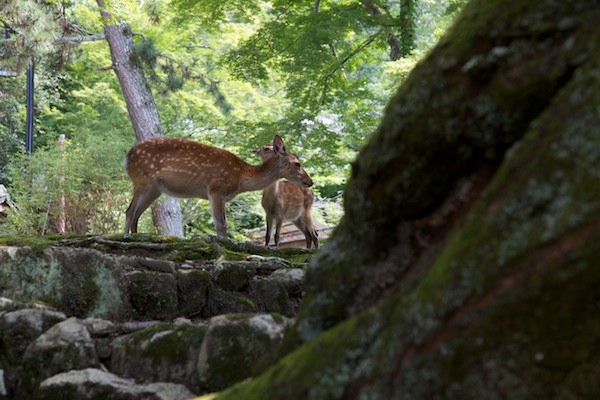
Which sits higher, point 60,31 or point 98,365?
point 60,31

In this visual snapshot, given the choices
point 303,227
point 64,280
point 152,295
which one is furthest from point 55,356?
point 303,227

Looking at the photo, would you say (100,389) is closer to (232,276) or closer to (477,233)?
(477,233)

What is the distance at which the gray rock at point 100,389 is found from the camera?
3.24 meters

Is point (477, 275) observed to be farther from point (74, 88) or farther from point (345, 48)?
point (74, 88)

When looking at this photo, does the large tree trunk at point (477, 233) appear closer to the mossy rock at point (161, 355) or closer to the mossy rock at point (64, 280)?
the mossy rock at point (161, 355)

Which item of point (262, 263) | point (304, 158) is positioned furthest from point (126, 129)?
point (262, 263)

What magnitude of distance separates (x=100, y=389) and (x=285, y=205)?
883 cm

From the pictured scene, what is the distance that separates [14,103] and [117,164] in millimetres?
13665

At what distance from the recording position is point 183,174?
9.54 metres

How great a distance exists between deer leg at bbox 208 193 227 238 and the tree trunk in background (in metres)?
5.87

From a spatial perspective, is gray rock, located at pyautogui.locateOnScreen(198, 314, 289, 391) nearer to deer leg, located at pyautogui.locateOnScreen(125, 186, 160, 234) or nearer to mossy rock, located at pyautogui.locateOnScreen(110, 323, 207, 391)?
mossy rock, located at pyautogui.locateOnScreen(110, 323, 207, 391)

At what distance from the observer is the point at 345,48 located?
60.1 feet

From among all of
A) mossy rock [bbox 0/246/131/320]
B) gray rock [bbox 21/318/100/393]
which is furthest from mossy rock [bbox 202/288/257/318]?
gray rock [bbox 21/318/100/393]

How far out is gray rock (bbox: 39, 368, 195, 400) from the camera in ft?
10.6
